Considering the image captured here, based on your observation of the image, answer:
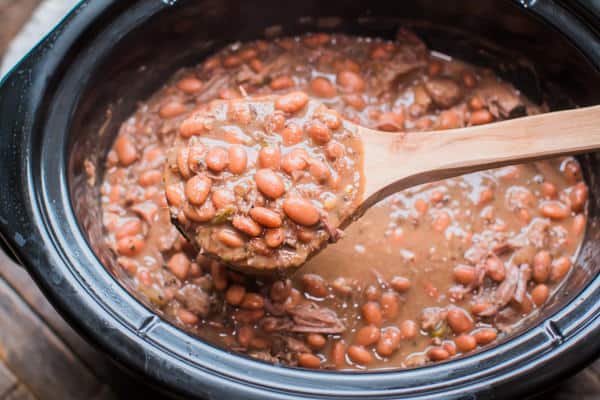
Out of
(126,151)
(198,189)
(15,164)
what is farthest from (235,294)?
(15,164)

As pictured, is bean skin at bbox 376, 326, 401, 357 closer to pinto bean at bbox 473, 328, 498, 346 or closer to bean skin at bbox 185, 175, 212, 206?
pinto bean at bbox 473, 328, 498, 346

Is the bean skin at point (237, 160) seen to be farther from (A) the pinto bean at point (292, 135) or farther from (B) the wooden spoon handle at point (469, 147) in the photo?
(B) the wooden spoon handle at point (469, 147)

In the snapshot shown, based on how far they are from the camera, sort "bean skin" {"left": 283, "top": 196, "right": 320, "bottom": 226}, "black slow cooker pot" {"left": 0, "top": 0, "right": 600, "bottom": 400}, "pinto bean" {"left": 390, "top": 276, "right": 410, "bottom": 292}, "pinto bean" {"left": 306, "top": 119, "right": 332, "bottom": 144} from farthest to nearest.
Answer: "pinto bean" {"left": 390, "top": 276, "right": 410, "bottom": 292} < "pinto bean" {"left": 306, "top": 119, "right": 332, "bottom": 144} < "bean skin" {"left": 283, "top": 196, "right": 320, "bottom": 226} < "black slow cooker pot" {"left": 0, "top": 0, "right": 600, "bottom": 400}

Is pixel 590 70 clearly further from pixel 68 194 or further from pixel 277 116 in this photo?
pixel 68 194

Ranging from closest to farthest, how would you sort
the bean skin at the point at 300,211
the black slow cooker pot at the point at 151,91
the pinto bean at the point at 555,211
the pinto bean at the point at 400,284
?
the black slow cooker pot at the point at 151,91 < the bean skin at the point at 300,211 < the pinto bean at the point at 400,284 < the pinto bean at the point at 555,211

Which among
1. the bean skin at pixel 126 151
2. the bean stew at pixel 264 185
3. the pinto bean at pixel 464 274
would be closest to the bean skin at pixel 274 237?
the bean stew at pixel 264 185

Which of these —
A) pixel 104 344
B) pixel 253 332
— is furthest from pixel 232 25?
pixel 104 344

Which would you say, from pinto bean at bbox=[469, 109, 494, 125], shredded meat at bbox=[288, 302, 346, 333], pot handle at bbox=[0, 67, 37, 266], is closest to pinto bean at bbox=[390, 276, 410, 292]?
shredded meat at bbox=[288, 302, 346, 333]
